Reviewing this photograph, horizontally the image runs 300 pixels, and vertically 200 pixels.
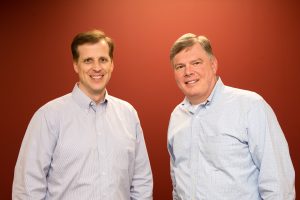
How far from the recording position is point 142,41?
2.78 m

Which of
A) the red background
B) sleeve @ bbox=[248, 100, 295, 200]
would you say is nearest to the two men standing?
sleeve @ bbox=[248, 100, 295, 200]

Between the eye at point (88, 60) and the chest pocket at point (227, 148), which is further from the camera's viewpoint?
the eye at point (88, 60)

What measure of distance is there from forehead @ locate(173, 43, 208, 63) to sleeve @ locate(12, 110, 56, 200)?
30.8 inches

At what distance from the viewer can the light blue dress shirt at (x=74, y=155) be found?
190 cm

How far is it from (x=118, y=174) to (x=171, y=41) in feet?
3.85

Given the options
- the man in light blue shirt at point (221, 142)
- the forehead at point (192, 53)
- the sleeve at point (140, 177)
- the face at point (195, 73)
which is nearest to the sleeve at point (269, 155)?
the man in light blue shirt at point (221, 142)

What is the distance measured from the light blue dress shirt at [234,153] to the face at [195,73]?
0.05m

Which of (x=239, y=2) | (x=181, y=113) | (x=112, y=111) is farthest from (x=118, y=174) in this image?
(x=239, y=2)

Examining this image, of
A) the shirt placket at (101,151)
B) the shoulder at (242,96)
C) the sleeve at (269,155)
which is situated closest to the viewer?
→ the sleeve at (269,155)

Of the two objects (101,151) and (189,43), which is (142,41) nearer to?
(189,43)

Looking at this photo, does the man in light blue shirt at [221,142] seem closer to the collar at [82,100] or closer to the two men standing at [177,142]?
the two men standing at [177,142]

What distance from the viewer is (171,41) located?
2766mm

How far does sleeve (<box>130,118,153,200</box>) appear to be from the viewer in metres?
2.18

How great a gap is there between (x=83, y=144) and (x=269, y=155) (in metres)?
0.92
